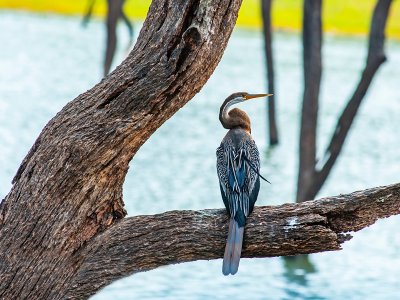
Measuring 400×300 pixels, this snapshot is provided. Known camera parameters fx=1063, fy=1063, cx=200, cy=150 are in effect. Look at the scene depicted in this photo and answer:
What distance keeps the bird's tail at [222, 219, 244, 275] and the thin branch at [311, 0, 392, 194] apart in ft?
11.7

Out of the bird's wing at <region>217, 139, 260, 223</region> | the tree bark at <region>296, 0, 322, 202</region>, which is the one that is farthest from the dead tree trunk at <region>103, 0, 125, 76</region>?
the bird's wing at <region>217, 139, 260, 223</region>

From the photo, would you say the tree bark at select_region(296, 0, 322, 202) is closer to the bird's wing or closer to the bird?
the bird

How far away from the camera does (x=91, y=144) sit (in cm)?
378

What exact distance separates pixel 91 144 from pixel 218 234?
56 centimetres

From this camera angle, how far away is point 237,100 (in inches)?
183

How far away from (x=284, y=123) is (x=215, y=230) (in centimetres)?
1024

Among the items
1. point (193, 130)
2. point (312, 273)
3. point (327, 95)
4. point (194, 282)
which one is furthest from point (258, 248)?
point (327, 95)

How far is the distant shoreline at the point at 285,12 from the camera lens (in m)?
29.4

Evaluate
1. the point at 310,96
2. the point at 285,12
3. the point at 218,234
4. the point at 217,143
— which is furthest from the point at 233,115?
the point at 285,12

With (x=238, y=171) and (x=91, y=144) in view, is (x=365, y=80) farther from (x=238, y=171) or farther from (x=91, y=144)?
(x=91, y=144)

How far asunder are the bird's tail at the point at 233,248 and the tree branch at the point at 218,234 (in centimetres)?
4

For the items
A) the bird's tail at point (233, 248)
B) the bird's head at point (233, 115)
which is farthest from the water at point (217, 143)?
the bird's tail at point (233, 248)

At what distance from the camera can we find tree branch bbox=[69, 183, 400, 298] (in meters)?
3.72

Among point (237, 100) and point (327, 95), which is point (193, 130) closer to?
point (327, 95)
